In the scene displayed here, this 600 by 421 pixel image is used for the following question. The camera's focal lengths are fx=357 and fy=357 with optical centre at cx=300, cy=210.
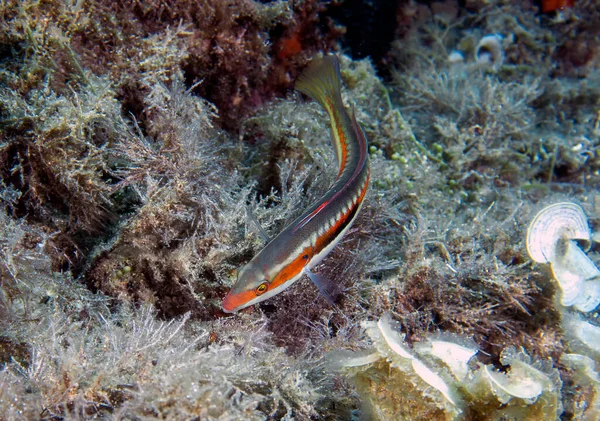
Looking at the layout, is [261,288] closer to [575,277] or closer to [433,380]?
[433,380]

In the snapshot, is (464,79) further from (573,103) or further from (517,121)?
(573,103)

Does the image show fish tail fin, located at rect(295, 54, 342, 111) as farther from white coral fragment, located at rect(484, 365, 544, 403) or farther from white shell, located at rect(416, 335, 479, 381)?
white coral fragment, located at rect(484, 365, 544, 403)

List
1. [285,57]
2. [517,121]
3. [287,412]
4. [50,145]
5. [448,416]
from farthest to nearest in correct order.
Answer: [517,121] < [285,57] < [50,145] < [287,412] < [448,416]

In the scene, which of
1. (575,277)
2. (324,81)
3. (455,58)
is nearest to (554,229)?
(575,277)

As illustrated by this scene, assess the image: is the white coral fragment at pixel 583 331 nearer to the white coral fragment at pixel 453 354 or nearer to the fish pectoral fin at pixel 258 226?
the white coral fragment at pixel 453 354

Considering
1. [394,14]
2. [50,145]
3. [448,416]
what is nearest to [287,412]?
[448,416]

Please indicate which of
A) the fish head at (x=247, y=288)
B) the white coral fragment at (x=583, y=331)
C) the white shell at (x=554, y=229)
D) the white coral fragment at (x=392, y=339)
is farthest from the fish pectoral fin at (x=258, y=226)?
the white coral fragment at (x=583, y=331)
